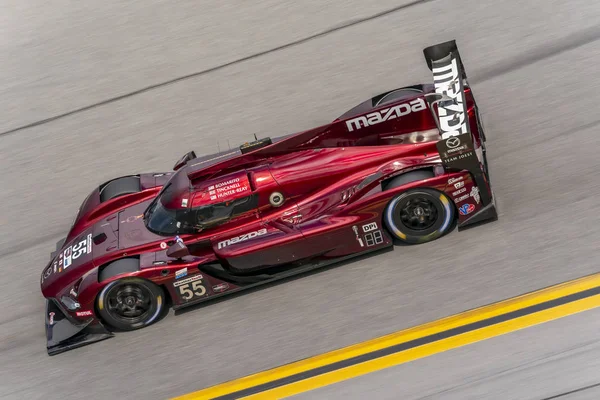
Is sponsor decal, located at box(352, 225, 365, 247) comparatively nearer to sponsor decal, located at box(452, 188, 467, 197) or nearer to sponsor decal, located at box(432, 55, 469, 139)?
sponsor decal, located at box(452, 188, 467, 197)

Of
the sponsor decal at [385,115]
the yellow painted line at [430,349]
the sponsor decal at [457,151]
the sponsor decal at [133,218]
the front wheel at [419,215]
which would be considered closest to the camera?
the yellow painted line at [430,349]

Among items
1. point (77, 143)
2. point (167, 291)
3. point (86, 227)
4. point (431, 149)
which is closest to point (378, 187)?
point (431, 149)

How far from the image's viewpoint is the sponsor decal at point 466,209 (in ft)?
32.8

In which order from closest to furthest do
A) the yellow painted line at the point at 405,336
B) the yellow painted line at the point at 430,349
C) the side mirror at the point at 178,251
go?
1. the yellow painted line at the point at 430,349
2. the yellow painted line at the point at 405,336
3. the side mirror at the point at 178,251

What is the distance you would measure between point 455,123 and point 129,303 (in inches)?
175

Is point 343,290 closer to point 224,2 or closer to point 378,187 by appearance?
point 378,187

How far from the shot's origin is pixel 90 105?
14109mm

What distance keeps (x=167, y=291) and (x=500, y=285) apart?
3.92m

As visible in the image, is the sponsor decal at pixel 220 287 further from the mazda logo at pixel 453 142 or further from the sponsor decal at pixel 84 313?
the mazda logo at pixel 453 142

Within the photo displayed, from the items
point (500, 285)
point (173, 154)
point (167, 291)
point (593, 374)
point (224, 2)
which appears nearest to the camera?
point (593, 374)

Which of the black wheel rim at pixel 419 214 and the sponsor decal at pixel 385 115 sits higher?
the sponsor decal at pixel 385 115

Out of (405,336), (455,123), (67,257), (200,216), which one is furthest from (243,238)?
(455,123)

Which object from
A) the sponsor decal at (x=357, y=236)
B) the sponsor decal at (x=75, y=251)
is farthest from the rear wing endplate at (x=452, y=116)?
the sponsor decal at (x=75, y=251)

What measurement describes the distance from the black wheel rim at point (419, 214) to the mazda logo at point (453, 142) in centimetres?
69
